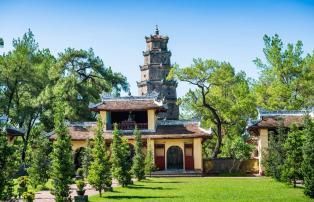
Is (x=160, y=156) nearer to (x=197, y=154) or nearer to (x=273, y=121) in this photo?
(x=197, y=154)

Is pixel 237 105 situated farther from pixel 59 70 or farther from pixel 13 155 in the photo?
pixel 13 155

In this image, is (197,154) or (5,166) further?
(197,154)

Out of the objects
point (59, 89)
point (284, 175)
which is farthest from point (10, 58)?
point (284, 175)

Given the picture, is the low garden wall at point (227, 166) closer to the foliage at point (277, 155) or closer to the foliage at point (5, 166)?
the foliage at point (277, 155)

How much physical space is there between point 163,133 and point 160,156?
2119mm

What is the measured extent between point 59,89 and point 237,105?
18.5 m

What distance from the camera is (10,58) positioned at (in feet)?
145

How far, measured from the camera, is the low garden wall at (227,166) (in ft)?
134

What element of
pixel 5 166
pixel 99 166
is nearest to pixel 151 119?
pixel 99 166

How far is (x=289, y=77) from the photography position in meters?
44.8

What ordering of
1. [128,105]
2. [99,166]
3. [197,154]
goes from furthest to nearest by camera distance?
[128,105] → [197,154] → [99,166]

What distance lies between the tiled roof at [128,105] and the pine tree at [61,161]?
75.5ft

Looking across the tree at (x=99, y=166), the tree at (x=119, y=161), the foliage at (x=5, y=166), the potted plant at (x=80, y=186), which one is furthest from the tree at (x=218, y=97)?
the foliage at (x=5, y=166)

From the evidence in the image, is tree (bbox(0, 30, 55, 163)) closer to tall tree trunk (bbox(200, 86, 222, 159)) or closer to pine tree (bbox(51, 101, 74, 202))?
tall tree trunk (bbox(200, 86, 222, 159))
